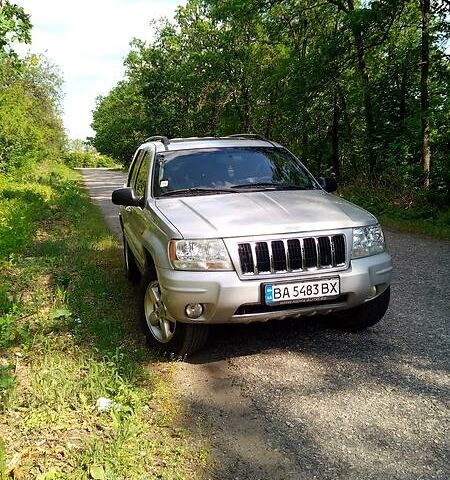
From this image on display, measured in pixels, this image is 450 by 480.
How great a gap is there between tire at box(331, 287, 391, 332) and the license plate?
28.0 inches

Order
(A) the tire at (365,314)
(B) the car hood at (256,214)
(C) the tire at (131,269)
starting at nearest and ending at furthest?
(B) the car hood at (256,214), (A) the tire at (365,314), (C) the tire at (131,269)

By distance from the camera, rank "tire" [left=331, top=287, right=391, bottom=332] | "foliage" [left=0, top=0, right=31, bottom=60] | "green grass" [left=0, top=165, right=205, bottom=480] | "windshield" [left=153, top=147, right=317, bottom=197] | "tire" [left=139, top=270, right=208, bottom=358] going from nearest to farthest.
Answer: "green grass" [left=0, top=165, right=205, bottom=480], "tire" [left=139, top=270, right=208, bottom=358], "tire" [left=331, top=287, right=391, bottom=332], "windshield" [left=153, top=147, right=317, bottom=197], "foliage" [left=0, top=0, right=31, bottom=60]

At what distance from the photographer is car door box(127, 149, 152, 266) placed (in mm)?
→ 4759

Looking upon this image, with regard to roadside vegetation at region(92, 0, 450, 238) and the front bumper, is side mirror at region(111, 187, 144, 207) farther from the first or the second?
roadside vegetation at region(92, 0, 450, 238)

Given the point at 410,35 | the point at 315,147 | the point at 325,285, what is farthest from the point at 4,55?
the point at 315,147

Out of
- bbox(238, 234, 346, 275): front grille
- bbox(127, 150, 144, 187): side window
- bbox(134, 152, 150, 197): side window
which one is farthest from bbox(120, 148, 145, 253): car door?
bbox(238, 234, 346, 275): front grille

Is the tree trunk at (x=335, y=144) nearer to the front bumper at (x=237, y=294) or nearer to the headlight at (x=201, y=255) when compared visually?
the front bumper at (x=237, y=294)

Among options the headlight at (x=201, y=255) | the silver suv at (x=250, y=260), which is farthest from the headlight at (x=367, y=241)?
the headlight at (x=201, y=255)

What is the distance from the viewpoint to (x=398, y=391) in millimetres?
3436

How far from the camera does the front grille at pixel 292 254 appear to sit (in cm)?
358

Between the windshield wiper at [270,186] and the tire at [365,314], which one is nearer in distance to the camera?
the tire at [365,314]

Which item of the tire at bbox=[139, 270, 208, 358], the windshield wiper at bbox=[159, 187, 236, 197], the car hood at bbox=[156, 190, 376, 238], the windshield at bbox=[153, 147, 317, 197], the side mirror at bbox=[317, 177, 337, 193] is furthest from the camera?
the side mirror at bbox=[317, 177, 337, 193]

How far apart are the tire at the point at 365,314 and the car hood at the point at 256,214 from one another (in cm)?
72

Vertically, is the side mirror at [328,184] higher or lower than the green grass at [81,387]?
higher
